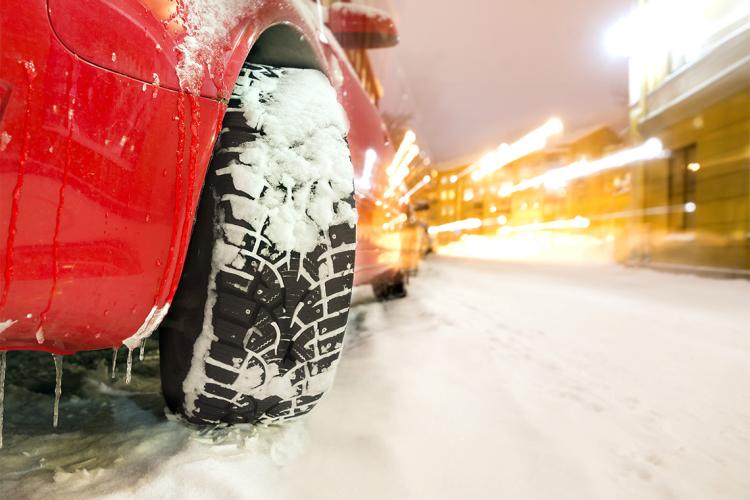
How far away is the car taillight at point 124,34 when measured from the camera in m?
0.74

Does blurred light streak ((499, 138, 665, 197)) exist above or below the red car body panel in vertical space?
above

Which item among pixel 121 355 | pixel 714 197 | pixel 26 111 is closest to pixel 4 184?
pixel 26 111

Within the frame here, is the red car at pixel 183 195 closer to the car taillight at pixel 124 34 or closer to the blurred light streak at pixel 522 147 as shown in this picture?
the car taillight at pixel 124 34

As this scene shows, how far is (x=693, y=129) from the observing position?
716cm

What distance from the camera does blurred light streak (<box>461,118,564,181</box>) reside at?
87.5 feet

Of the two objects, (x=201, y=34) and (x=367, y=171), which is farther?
(x=367, y=171)

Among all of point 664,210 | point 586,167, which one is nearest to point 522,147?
point 586,167

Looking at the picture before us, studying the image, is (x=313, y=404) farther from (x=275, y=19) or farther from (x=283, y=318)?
(x=275, y=19)

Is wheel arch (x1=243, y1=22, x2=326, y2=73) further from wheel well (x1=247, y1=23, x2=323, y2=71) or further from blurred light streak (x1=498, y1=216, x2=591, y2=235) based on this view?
blurred light streak (x1=498, y1=216, x2=591, y2=235)

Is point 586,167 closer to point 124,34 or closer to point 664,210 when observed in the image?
point 664,210

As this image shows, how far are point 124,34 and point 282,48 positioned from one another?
494 millimetres

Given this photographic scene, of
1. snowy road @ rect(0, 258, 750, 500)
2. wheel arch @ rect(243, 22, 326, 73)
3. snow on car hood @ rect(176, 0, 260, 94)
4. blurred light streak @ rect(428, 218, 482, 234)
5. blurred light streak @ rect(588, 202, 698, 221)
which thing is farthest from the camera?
blurred light streak @ rect(428, 218, 482, 234)

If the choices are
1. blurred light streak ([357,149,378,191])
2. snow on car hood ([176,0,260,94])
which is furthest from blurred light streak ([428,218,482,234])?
snow on car hood ([176,0,260,94])

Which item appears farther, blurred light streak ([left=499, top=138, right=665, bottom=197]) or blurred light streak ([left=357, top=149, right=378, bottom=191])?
blurred light streak ([left=499, top=138, right=665, bottom=197])
